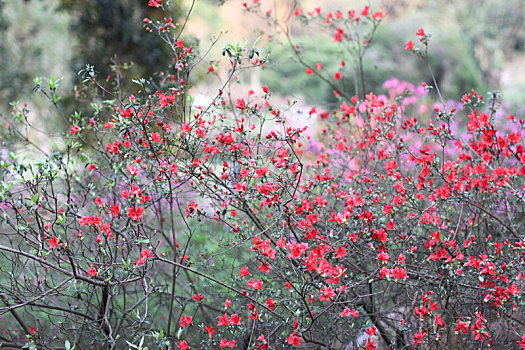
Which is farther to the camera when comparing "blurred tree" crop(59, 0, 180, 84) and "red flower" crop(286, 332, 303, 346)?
"blurred tree" crop(59, 0, 180, 84)

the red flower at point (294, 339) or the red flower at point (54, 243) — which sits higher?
the red flower at point (54, 243)

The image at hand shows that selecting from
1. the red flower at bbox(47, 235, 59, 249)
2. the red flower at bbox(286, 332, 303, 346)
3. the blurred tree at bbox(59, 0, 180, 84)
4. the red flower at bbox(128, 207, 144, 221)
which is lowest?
the red flower at bbox(286, 332, 303, 346)

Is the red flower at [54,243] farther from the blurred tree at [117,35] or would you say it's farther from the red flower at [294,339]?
the blurred tree at [117,35]

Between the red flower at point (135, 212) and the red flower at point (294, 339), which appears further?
the red flower at point (294, 339)

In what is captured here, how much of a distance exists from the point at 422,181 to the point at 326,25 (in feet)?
6.07

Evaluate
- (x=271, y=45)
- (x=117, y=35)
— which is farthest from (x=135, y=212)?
(x=271, y=45)

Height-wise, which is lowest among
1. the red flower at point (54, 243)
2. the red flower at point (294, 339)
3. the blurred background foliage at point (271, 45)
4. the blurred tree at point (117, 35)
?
the red flower at point (294, 339)

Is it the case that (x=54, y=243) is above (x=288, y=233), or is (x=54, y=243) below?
below

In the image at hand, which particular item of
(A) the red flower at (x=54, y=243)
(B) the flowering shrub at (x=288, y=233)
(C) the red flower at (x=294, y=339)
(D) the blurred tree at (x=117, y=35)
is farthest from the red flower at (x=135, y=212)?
(D) the blurred tree at (x=117, y=35)

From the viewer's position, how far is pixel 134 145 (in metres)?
2.24

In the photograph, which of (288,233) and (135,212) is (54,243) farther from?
(288,233)

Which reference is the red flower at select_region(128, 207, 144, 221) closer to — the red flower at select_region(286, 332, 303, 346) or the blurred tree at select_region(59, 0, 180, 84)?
the red flower at select_region(286, 332, 303, 346)

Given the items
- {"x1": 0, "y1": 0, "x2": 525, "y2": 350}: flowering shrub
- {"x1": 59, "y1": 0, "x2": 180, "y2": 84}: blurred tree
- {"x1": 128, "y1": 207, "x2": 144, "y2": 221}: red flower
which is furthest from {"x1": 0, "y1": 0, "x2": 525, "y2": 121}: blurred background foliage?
{"x1": 128, "y1": 207, "x2": 144, "y2": 221}: red flower

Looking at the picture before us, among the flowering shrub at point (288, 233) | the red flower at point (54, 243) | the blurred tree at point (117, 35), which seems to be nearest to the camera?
the red flower at point (54, 243)
